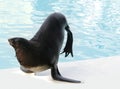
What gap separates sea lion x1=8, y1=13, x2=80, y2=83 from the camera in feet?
2.75

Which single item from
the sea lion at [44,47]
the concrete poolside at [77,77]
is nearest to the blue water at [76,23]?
the concrete poolside at [77,77]

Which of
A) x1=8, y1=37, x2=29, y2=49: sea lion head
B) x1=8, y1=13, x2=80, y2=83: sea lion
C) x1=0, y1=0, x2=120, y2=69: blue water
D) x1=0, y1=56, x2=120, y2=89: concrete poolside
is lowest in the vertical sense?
x1=0, y1=0, x2=120, y2=69: blue water

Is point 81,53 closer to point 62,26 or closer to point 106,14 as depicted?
→ point 106,14

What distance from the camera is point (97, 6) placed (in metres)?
4.62

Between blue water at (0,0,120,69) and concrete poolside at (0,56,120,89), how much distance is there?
1.76 metres

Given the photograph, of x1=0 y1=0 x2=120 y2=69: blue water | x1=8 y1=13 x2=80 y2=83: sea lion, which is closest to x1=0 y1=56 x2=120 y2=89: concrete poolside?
x1=8 y1=13 x2=80 y2=83: sea lion

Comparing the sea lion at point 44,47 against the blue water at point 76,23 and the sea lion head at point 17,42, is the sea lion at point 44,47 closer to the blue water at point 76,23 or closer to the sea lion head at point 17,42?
the sea lion head at point 17,42

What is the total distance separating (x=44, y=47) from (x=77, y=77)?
154 mm

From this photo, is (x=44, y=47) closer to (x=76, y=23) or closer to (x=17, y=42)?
(x=17, y=42)

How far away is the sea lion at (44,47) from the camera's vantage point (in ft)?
2.75

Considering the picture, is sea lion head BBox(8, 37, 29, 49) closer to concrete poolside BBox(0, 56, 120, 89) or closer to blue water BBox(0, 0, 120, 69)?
concrete poolside BBox(0, 56, 120, 89)

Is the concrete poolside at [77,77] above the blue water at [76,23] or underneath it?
A: above

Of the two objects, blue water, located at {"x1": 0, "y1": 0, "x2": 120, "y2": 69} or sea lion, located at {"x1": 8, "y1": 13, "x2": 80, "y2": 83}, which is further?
blue water, located at {"x1": 0, "y1": 0, "x2": 120, "y2": 69}

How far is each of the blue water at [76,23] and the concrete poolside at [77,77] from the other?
1764mm
